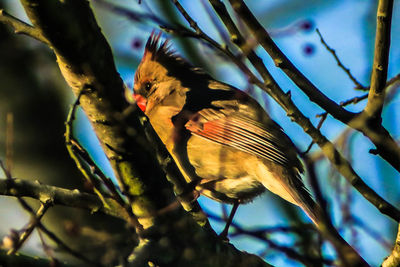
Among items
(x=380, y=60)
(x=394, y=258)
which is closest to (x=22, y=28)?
(x=380, y=60)

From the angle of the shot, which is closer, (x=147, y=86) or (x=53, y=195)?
(x=53, y=195)

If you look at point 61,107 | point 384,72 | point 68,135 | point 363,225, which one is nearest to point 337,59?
point 384,72

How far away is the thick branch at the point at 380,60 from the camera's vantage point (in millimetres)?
2916

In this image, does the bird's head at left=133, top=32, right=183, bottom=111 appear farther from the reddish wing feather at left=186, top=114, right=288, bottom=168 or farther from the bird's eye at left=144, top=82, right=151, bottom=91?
the reddish wing feather at left=186, top=114, right=288, bottom=168

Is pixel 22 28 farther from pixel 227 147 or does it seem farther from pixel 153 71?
pixel 153 71

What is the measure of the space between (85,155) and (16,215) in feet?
10.7

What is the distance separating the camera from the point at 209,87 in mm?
5371

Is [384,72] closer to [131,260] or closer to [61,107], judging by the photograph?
[131,260]

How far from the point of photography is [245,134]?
473 centimetres

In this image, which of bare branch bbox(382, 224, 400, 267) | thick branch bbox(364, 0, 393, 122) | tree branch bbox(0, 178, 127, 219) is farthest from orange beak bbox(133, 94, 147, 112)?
bare branch bbox(382, 224, 400, 267)

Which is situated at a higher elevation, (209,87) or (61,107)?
(209,87)

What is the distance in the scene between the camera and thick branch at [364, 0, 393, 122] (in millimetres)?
2916

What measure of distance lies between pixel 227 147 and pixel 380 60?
193 cm

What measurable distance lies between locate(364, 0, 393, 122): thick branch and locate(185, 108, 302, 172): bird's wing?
1.40 meters
